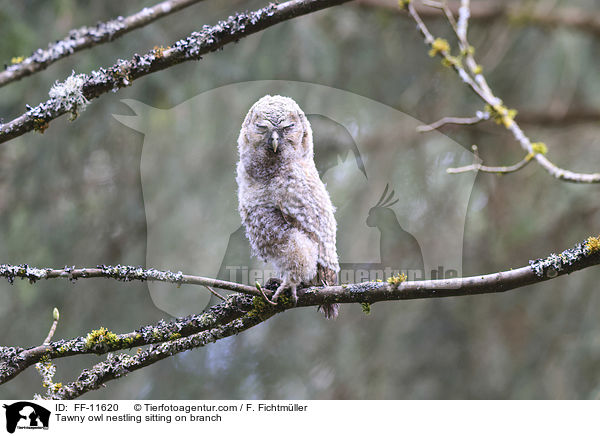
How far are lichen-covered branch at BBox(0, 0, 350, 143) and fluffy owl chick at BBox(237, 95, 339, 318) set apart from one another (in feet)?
0.70

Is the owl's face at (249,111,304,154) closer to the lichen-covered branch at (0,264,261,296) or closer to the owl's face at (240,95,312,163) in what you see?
the owl's face at (240,95,312,163)

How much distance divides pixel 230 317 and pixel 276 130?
521mm

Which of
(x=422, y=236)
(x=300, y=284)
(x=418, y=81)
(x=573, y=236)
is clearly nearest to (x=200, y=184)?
(x=422, y=236)

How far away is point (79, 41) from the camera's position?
1.70 meters

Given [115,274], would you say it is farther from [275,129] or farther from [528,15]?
[528,15]

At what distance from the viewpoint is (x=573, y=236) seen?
14.0 feet

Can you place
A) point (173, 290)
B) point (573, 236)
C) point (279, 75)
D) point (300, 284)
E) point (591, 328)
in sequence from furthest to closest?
point (573, 236) → point (591, 328) → point (279, 75) → point (173, 290) → point (300, 284)

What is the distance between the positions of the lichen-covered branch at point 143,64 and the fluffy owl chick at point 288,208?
21cm

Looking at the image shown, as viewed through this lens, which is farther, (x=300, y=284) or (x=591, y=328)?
(x=591, y=328)

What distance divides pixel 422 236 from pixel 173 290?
5.73 feet

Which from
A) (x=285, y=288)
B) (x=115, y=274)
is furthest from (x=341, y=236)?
(x=115, y=274)

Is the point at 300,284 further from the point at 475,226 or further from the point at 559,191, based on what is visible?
the point at 559,191

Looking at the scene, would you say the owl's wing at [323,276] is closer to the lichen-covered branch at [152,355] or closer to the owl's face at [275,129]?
the lichen-covered branch at [152,355]
